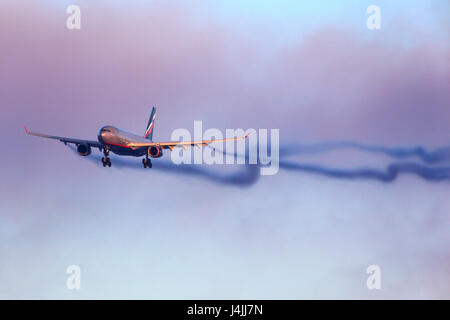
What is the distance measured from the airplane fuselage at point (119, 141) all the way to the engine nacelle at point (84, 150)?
251 cm

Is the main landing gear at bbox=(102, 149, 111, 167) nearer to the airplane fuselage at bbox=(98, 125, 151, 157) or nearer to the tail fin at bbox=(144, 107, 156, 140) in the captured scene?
the airplane fuselage at bbox=(98, 125, 151, 157)

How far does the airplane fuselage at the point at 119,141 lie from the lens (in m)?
68.4

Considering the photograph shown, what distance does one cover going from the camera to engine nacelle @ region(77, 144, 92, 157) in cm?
7106

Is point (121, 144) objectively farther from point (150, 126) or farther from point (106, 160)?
point (150, 126)

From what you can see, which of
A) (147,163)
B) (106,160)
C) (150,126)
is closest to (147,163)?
(147,163)

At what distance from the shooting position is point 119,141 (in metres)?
68.8

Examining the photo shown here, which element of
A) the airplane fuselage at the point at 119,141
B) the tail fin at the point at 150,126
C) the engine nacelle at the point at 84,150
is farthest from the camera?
the tail fin at the point at 150,126

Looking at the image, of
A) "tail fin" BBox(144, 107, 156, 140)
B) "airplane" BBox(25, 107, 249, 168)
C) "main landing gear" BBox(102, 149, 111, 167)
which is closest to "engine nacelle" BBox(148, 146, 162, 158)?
"airplane" BBox(25, 107, 249, 168)

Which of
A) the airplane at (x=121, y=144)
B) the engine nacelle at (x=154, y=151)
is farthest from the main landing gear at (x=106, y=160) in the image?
the engine nacelle at (x=154, y=151)

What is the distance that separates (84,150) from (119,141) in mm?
4456

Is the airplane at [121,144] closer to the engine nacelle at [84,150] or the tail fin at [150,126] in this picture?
the engine nacelle at [84,150]
